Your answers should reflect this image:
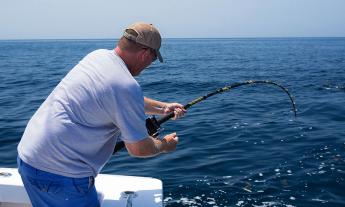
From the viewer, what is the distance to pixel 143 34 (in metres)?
2.68

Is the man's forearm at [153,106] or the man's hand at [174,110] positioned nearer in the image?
the man's forearm at [153,106]

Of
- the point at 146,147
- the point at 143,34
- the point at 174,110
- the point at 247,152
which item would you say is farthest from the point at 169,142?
the point at 247,152

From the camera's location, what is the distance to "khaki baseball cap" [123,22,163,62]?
2.68m

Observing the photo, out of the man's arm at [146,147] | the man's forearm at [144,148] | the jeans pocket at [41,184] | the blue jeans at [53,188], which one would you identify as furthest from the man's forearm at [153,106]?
the jeans pocket at [41,184]

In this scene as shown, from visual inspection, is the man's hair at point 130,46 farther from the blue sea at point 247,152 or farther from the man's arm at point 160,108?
the blue sea at point 247,152

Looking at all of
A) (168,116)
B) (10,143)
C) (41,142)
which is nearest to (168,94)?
(10,143)

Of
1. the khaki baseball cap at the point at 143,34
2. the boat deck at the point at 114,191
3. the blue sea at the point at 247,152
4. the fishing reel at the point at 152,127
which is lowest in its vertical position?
the blue sea at the point at 247,152

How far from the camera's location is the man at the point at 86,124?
2.54 meters

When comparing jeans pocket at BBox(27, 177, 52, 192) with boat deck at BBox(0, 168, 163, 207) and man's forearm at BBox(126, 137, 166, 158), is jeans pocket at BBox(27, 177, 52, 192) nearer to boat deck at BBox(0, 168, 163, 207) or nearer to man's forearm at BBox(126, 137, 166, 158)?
man's forearm at BBox(126, 137, 166, 158)

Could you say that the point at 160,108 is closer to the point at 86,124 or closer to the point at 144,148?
the point at 144,148

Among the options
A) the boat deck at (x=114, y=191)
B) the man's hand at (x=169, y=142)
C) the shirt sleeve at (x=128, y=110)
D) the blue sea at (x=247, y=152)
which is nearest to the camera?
the shirt sleeve at (x=128, y=110)

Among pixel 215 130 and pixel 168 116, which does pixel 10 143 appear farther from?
pixel 168 116

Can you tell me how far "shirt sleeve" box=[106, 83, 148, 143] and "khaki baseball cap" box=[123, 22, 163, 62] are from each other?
1.15 ft

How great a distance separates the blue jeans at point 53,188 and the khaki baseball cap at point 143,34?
1.06 metres
